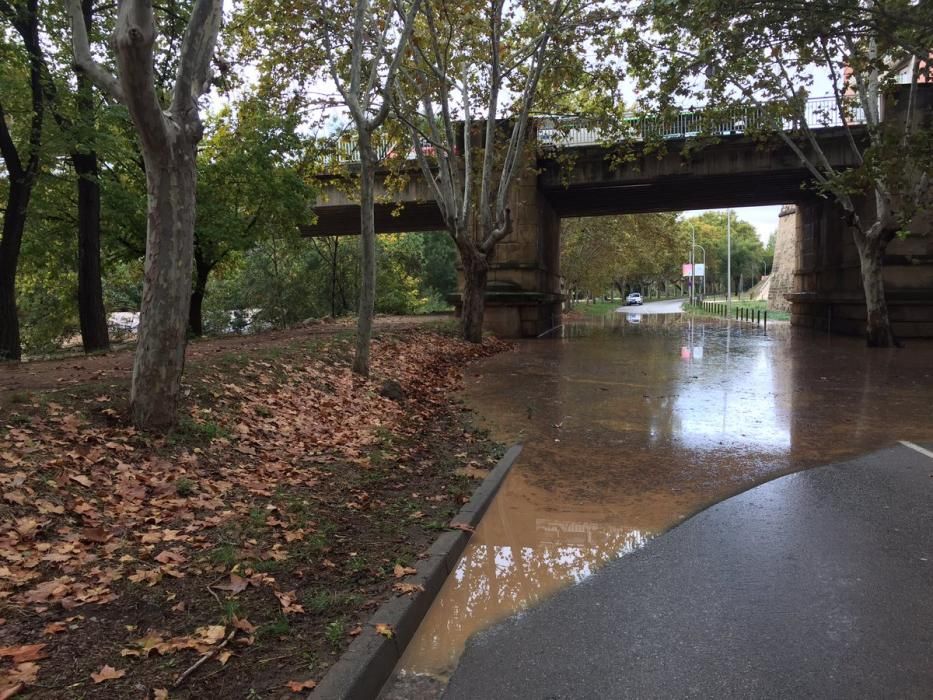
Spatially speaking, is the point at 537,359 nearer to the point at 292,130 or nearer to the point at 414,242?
the point at 292,130

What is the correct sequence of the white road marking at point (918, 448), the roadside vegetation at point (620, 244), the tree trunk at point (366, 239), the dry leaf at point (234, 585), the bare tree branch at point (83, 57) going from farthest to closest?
1. the roadside vegetation at point (620, 244)
2. the tree trunk at point (366, 239)
3. the white road marking at point (918, 448)
4. the bare tree branch at point (83, 57)
5. the dry leaf at point (234, 585)

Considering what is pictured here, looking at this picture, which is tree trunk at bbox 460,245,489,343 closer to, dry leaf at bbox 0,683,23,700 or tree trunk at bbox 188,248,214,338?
tree trunk at bbox 188,248,214,338

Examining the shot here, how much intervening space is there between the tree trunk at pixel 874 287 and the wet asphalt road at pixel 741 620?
15238 mm

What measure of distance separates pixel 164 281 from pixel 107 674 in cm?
401

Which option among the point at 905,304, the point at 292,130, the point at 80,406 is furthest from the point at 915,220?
the point at 80,406

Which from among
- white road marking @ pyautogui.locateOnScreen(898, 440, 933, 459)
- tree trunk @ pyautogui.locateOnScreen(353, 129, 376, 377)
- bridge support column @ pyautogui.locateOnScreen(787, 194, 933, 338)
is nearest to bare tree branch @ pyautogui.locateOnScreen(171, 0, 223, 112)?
tree trunk @ pyautogui.locateOnScreen(353, 129, 376, 377)

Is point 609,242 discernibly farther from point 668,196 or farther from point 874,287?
point 874,287

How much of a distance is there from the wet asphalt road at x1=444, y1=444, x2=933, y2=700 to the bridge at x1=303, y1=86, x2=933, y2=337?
1512cm

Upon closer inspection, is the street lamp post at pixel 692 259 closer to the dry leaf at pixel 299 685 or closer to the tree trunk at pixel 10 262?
the tree trunk at pixel 10 262

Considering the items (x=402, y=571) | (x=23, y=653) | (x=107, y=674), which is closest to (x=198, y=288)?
(x=402, y=571)

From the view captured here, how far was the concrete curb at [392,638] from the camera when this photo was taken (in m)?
2.81

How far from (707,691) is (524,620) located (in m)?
1.08

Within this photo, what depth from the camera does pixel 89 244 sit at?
43.6 ft

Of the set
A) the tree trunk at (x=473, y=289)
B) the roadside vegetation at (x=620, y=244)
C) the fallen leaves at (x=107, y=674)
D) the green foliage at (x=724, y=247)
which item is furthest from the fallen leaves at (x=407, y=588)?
the green foliage at (x=724, y=247)
